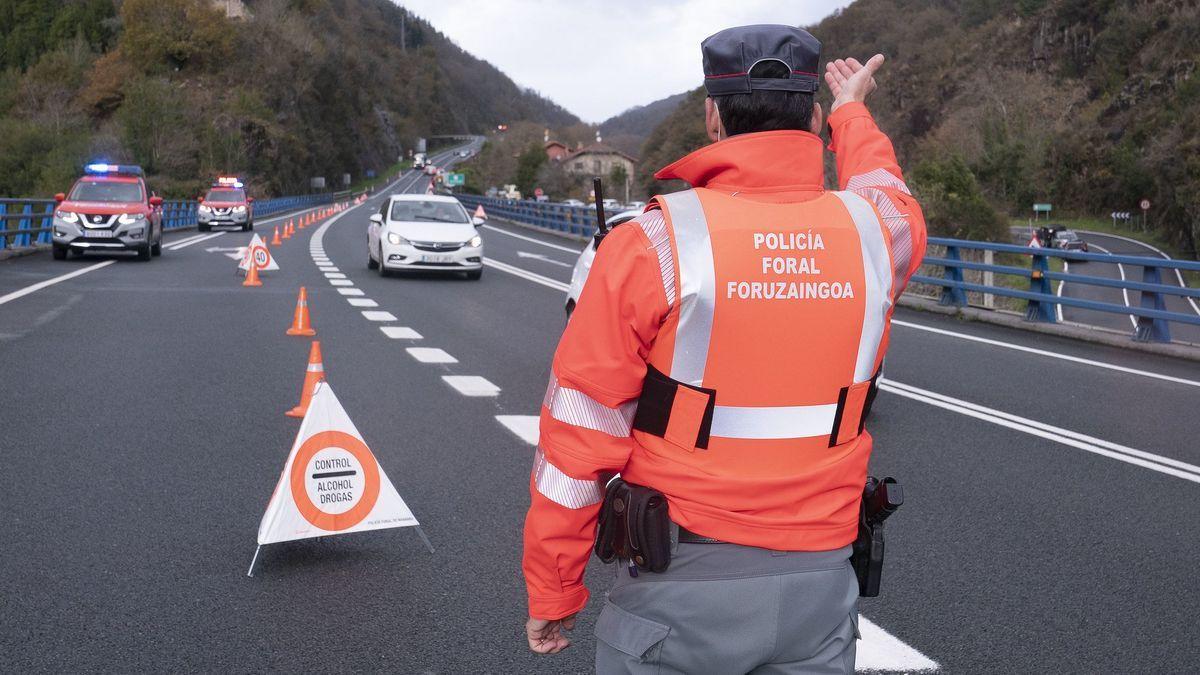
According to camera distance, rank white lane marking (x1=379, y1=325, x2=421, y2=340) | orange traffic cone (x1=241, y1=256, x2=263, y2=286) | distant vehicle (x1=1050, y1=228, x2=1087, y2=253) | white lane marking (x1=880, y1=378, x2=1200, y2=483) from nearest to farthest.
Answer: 1. white lane marking (x1=880, y1=378, x2=1200, y2=483)
2. white lane marking (x1=379, y1=325, x2=421, y2=340)
3. orange traffic cone (x1=241, y1=256, x2=263, y2=286)
4. distant vehicle (x1=1050, y1=228, x2=1087, y2=253)

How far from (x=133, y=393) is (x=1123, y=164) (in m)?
86.0

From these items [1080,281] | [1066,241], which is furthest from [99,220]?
[1066,241]

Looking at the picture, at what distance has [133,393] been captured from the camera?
32.1 feet

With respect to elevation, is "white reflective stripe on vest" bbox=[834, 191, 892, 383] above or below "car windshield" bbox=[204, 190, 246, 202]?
above

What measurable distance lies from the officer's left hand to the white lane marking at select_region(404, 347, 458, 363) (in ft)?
31.6

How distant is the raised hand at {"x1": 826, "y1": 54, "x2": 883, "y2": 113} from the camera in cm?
302

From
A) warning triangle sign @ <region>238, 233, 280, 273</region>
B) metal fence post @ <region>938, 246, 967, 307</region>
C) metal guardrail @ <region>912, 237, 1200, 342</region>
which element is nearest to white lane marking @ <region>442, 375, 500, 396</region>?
metal guardrail @ <region>912, 237, 1200, 342</region>

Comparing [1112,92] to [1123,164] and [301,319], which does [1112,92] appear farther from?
[301,319]

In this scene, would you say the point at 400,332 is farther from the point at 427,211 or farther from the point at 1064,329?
the point at 427,211

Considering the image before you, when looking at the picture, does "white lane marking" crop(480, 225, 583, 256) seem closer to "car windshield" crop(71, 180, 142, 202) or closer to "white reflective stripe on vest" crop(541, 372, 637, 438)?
"car windshield" crop(71, 180, 142, 202)

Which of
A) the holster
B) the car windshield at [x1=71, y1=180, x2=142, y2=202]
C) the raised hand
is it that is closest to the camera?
the holster

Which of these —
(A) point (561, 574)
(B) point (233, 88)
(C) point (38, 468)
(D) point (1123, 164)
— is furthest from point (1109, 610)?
(B) point (233, 88)

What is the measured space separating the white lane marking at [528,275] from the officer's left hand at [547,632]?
59.9ft

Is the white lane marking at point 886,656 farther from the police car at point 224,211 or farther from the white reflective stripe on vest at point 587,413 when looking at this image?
the police car at point 224,211
